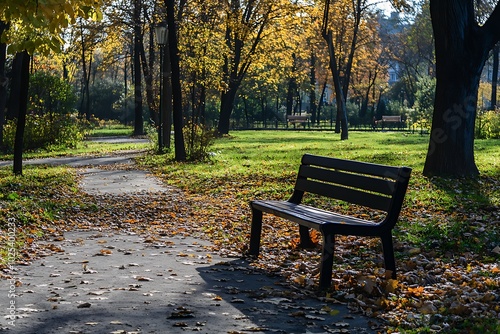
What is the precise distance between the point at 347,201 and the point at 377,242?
148cm

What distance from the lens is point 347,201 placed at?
Result: 24.9 feet

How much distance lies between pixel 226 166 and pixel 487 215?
35.4ft

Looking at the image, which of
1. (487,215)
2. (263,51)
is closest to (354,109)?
(263,51)

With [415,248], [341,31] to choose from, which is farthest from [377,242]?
[341,31]

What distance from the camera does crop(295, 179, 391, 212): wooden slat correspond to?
701 cm

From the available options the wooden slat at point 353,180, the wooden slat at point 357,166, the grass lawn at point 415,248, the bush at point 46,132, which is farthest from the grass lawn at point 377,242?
the bush at point 46,132

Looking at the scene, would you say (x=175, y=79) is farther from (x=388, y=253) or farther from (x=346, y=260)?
(x=388, y=253)

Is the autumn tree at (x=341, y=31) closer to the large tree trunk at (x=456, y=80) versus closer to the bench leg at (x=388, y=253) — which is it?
the large tree trunk at (x=456, y=80)

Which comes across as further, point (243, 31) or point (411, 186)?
point (243, 31)

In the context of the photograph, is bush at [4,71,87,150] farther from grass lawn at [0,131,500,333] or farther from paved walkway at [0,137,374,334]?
paved walkway at [0,137,374,334]

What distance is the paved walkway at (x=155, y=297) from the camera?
5297 millimetres

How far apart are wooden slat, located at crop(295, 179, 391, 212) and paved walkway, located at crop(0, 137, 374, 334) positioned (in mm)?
1056

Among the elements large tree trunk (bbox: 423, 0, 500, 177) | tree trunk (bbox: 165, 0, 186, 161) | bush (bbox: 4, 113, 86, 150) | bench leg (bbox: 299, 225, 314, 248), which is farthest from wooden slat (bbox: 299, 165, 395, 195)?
bush (bbox: 4, 113, 86, 150)

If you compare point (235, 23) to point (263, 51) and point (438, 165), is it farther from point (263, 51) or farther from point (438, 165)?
point (438, 165)
